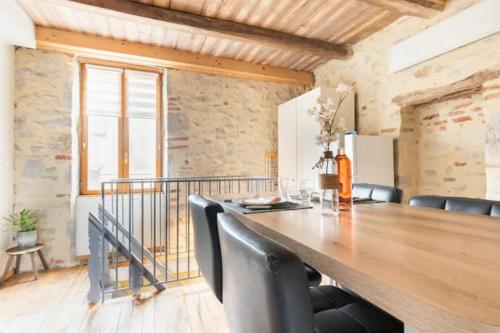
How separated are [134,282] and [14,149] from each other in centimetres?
227

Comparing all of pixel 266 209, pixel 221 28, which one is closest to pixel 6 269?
pixel 266 209

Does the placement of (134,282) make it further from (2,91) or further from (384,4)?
(384,4)

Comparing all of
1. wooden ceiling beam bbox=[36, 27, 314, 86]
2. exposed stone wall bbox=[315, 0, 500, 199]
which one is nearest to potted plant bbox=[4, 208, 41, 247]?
wooden ceiling beam bbox=[36, 27, 314, 86]

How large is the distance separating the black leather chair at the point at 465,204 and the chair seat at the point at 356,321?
707 millimetres

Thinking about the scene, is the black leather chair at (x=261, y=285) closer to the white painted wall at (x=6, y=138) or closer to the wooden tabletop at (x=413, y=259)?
the wooden tabletop at (x=413, y=259)

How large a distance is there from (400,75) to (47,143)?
4328mm

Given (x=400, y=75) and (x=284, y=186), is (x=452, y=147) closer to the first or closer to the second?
(x=400, y=75)

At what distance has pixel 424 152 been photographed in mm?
3109

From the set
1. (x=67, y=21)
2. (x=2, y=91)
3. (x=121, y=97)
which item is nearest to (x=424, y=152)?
(x=121, y=97)

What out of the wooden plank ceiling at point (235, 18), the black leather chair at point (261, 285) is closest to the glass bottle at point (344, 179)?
the black leather chair at point (261, 285)

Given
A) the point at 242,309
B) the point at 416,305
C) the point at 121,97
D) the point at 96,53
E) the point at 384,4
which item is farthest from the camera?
the point at 121,97

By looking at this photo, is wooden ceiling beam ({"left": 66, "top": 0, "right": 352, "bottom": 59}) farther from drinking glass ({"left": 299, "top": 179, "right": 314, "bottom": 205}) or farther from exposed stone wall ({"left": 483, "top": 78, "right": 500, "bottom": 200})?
drinking glass ({"left": 299, "top": 179, "right": 314, "bottom": 205})

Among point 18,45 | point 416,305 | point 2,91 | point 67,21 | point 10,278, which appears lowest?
point 10,278

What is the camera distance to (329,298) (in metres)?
1.12
